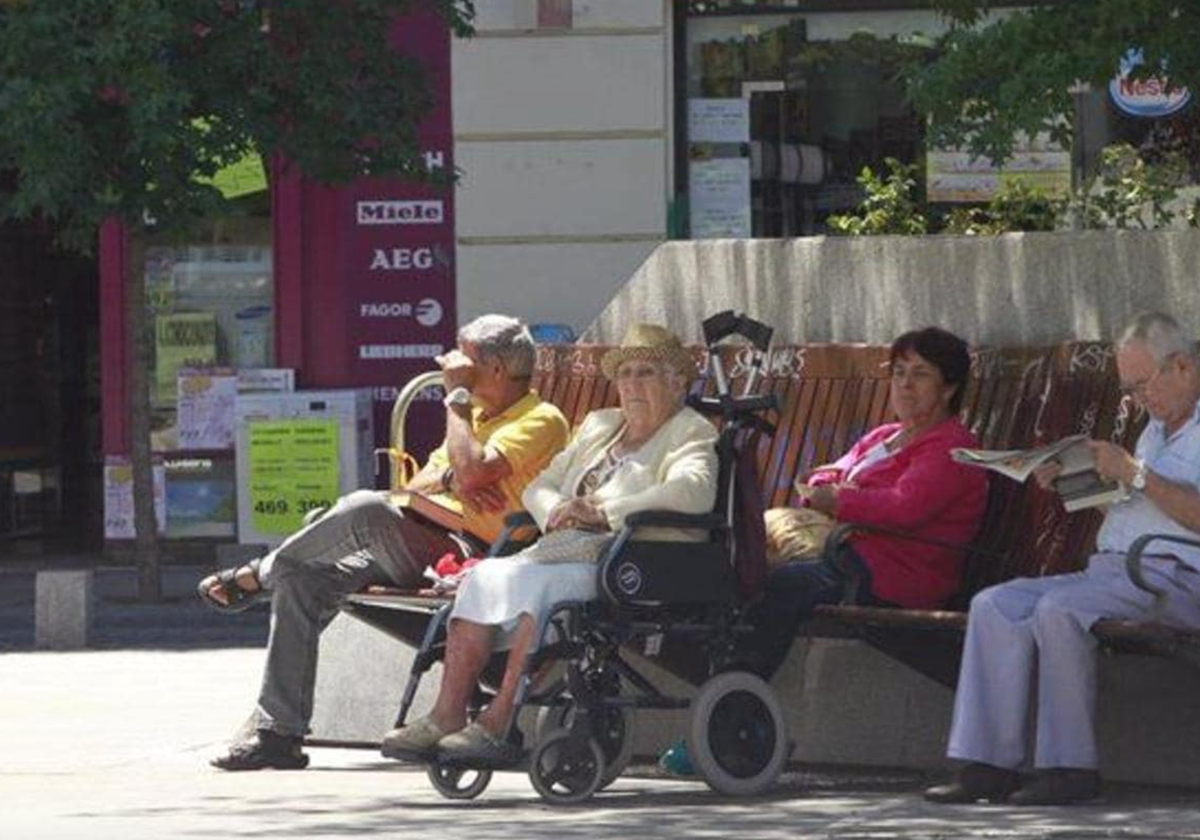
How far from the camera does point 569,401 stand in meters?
11.5

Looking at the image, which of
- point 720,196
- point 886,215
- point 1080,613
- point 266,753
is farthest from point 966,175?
point 1080,613

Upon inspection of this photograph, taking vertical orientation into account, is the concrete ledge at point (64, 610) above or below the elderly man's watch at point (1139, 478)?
below

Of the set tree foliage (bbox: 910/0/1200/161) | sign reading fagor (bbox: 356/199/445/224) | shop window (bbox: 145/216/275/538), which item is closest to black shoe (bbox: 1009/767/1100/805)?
tree foliage (bbox: 910/0/1200/161)

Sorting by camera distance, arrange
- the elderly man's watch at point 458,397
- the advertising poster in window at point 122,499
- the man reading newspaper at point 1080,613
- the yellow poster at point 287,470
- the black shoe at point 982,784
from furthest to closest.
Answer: the advertising poster in window at point 122,499 → the yellow poster at point 287,470 → the elderly man's watch at point 458,397 → the black shoe at point 982,784 → the man reading newspaper at point 1080,613

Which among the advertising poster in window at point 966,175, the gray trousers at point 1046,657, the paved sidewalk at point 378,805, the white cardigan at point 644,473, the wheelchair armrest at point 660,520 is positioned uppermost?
the advertising poster in window at point 966,175

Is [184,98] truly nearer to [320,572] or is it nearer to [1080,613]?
[320,572]

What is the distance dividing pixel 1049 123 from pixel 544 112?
849cm

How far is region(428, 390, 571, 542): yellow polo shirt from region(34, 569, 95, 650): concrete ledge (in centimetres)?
532

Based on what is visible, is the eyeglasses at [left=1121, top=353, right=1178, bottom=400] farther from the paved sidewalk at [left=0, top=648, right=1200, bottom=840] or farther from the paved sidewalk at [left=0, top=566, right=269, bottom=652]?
the paved sidewalk at [left=0, top=566, right=269, bottom=652]

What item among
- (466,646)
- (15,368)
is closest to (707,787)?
(466,646)

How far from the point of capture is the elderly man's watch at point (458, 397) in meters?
10.8

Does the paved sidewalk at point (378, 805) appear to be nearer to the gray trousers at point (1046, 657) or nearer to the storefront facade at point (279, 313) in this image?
the gray trousers at point (1046, 657)

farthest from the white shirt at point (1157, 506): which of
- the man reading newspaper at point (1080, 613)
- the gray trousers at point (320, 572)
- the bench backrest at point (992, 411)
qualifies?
the gray trousers at point (320, 572)

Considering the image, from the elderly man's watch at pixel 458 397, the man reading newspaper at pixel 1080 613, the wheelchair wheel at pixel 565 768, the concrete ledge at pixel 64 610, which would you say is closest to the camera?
the man reading newspaper at pixel 1080 613
